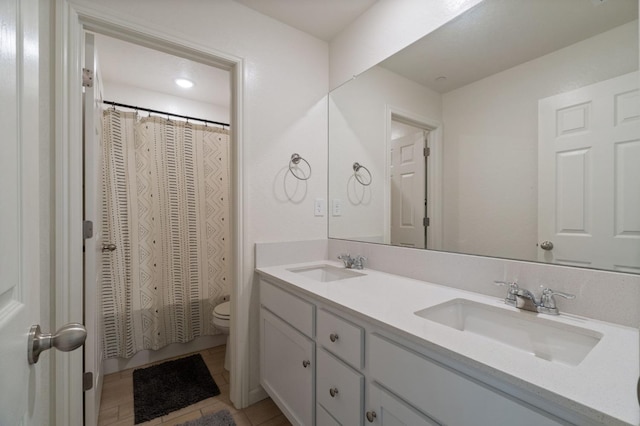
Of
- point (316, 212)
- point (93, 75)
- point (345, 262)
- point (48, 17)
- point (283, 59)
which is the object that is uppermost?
point (283, 59)

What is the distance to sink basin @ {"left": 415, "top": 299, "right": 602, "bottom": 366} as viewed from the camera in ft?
2.65

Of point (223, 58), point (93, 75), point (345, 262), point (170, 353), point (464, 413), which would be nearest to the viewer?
point (464, 413)

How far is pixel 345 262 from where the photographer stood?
1.70 m

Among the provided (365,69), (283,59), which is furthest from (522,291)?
(283,59)

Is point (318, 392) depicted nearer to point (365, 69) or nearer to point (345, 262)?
point (345, 262)

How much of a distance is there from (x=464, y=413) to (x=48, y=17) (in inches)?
79.7

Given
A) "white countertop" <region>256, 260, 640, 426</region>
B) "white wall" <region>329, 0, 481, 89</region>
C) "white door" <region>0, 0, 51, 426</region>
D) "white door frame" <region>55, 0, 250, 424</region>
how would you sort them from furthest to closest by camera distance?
"white wall" <region>329, 0, 481, 89</region>
"white door frame" <region>55, 0, 250, 424</region>
"white countertop" <region>256, 260, 640, 426</region>
"white door" <region>0, 0, 51, 426</region>

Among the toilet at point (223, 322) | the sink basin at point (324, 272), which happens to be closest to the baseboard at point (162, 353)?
the toilet at point (223, 322)

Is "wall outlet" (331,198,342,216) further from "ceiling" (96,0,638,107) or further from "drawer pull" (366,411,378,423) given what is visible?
"drawer pull" (366,411,378,423)

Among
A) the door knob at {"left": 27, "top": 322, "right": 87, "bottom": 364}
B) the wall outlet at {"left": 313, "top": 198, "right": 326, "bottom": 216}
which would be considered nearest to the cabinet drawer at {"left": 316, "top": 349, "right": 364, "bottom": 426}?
the door knob at {"left": 27, "top": 322, "right": 87, "bottom": 364}

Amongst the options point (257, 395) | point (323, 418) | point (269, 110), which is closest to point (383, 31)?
point (269, 110)

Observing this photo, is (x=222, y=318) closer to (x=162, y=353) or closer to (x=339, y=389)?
(x=162, y=353)

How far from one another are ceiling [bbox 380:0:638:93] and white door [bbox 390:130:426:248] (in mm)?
319

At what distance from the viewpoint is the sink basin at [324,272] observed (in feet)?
5.45
